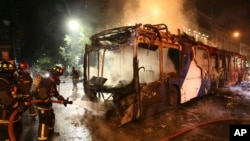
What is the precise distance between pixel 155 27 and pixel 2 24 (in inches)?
817

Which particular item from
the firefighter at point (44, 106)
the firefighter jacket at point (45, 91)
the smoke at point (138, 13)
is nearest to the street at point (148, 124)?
the firefighter at point (44, 106)

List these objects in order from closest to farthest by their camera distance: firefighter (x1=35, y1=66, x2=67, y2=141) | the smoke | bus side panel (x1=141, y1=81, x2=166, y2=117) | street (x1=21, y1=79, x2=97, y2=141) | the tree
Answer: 1. firefighter (x1=35, y1=66, x2=67, y2=141)
2. street (x1=21, y1=79, x2=97, y2=141)
3. bus side panel (x1=141, y1=81, x2=166, y2=117)
4. the tree
5. the smoke

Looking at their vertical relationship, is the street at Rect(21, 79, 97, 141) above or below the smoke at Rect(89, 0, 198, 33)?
below

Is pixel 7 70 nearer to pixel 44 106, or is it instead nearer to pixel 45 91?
pixel 45 91

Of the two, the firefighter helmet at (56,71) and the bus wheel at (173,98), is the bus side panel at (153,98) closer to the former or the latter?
the bus wheel at (173,98)

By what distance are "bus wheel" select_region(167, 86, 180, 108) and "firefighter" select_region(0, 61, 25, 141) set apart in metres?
5.20

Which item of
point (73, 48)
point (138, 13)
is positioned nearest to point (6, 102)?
point (73, 48)

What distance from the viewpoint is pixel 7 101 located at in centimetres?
353

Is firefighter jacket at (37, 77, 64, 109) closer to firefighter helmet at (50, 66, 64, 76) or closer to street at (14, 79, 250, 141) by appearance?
firefighter helmet at (50, 66, 64, 76)

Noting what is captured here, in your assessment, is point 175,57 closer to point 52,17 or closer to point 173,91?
point 173,91

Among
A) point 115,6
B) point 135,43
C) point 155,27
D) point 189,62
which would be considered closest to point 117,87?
point 135,43

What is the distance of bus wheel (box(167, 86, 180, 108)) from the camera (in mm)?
7864

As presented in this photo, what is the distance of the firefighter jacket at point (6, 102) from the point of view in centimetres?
350

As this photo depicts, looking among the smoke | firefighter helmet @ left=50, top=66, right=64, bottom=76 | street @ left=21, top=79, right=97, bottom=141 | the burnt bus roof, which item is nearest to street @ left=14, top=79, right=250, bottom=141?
street @ left=21, top=79, right=97, bottom=141
